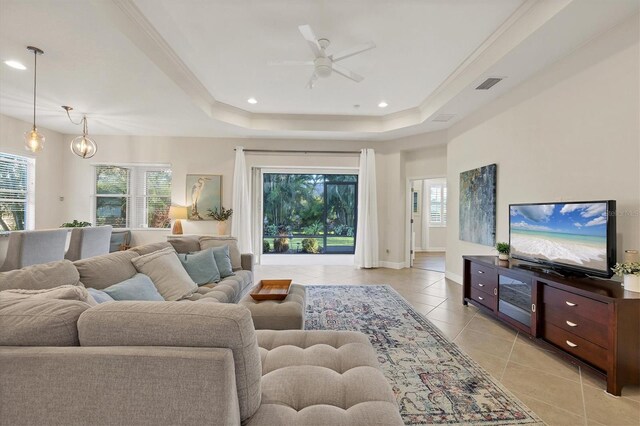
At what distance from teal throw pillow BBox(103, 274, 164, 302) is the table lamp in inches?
136

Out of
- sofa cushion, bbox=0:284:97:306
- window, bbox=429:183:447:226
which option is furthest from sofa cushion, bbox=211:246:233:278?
window, bbox=429:183:447:226

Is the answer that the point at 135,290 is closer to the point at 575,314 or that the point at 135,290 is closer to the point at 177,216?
the point at 575,314

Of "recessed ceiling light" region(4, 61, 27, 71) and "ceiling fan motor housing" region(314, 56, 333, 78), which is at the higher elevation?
"recessed ceiling light" region(4, 61, 27, 71)

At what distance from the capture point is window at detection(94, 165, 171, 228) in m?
5.99

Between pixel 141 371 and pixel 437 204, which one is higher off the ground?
pixel 437 204

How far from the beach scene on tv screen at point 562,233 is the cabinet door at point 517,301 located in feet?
1.17

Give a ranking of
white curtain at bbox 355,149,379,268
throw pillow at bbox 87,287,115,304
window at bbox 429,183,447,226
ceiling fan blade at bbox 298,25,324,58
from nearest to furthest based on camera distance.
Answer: throw pillow at bbox 87,287,115,304 < ceiling fan blade at bbox 298,25,324,58 < white curtain at bbox 355,149,379,268 < window at bbox 429,183,447,226

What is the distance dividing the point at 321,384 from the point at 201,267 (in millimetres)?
2250

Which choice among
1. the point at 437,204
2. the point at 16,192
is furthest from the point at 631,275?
the point at 16,192

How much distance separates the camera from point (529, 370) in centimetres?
218

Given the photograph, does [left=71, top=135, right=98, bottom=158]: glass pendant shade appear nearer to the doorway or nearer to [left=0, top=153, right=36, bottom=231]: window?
[left=0, top=153, right=36, bottom=231]: window

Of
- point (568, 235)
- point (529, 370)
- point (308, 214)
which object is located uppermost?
point (308, 214)

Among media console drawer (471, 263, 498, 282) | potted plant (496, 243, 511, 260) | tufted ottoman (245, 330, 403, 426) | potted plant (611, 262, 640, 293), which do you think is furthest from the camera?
potted plant (496, 243, 511, 260)

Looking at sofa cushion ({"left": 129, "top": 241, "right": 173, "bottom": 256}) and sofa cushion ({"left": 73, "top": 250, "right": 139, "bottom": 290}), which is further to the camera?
sofa cushion ({"left": 129, "top": 241, "right": 173, "bottom": 256})
